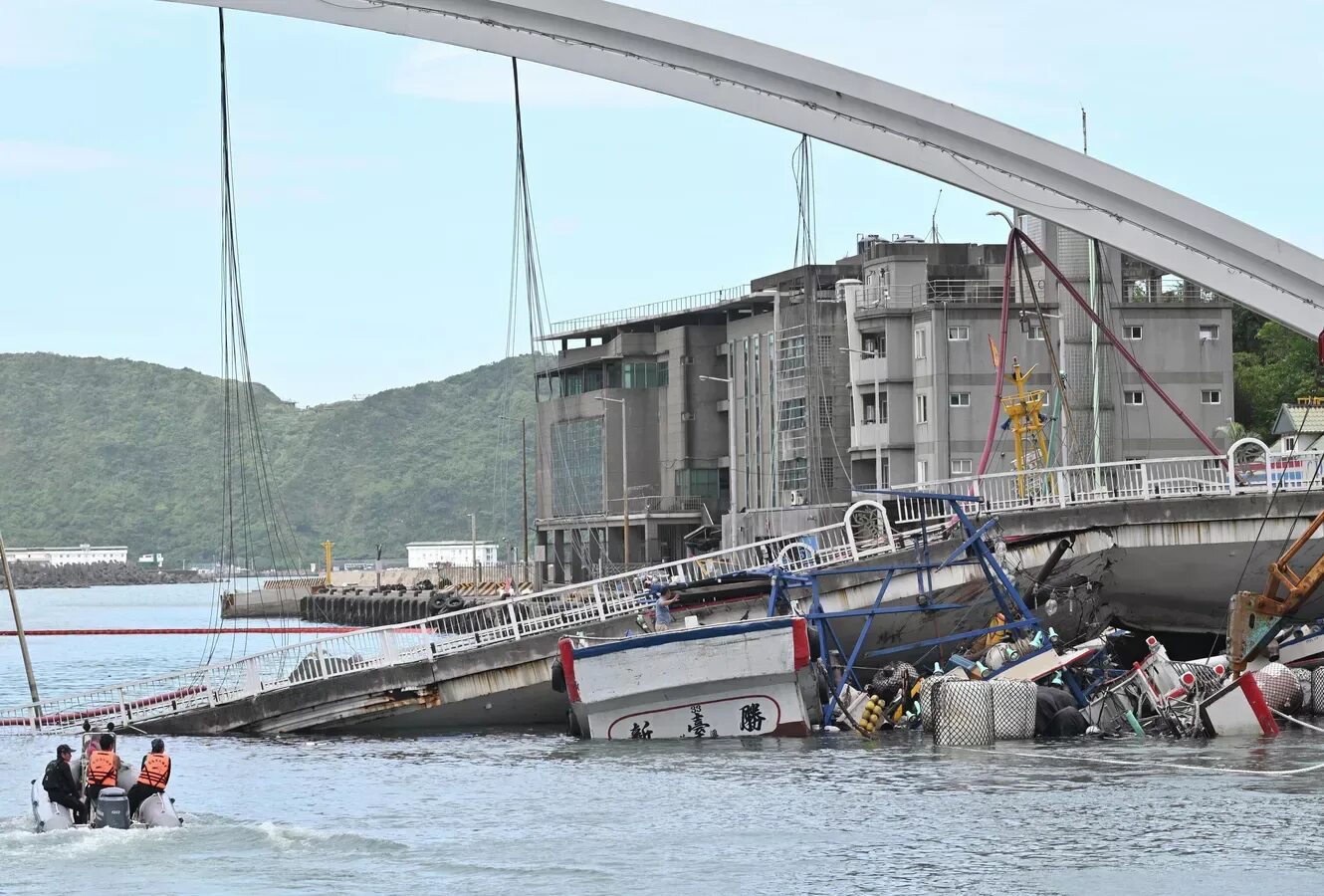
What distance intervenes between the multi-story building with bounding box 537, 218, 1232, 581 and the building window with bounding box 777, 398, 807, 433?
15cm

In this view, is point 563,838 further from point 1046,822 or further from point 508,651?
point 508,651

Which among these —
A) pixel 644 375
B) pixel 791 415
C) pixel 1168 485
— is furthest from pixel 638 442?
pixel 1168 485

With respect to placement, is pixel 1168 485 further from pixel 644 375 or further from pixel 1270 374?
pixel 644 375

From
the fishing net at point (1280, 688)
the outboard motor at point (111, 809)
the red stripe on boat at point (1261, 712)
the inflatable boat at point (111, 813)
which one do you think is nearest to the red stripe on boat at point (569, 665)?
the inflatable boat at point (111, 813)

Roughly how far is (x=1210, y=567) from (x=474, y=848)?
25.7 meters

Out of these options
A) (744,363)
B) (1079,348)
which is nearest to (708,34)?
(1079,348)

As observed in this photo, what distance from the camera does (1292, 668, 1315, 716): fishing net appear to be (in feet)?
135

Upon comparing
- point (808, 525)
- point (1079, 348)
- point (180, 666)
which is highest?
point (1079, 348)

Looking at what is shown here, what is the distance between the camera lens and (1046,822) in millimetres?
28844

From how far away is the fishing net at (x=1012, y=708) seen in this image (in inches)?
1544

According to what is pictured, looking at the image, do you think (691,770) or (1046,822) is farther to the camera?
(691,770)

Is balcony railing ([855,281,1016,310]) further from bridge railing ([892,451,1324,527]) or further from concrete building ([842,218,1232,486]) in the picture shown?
bridge railing ([892,451,1324,527])

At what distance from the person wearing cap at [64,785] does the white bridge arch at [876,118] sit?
1802 cm

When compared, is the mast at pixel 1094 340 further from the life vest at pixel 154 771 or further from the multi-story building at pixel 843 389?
the life vest at pixel 154 771
